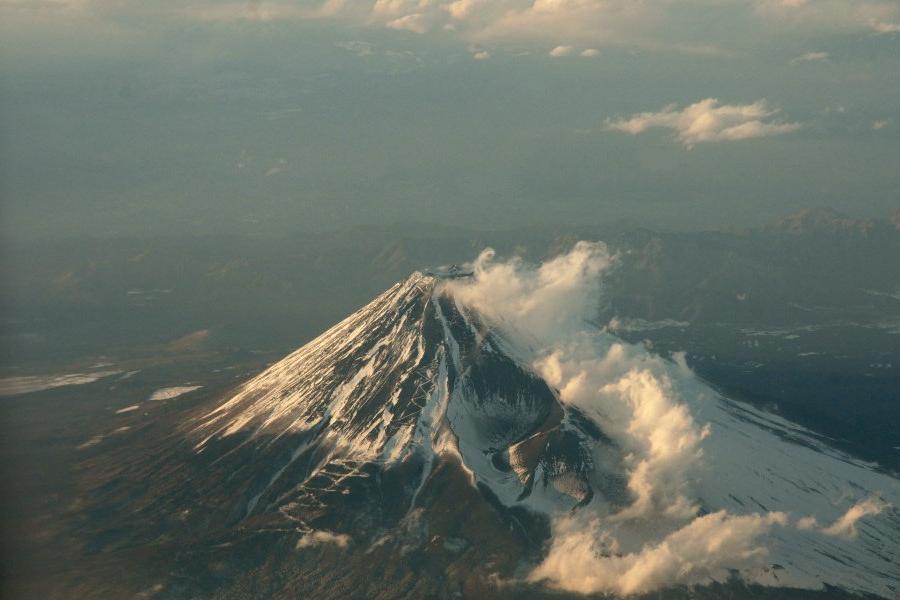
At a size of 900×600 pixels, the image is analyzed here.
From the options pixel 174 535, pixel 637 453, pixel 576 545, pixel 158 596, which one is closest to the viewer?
pixel 158 596

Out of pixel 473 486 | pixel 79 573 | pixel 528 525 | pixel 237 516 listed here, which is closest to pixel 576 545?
pixel 528 525

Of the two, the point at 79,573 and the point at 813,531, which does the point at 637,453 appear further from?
the point at 79,573

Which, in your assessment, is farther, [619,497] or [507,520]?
[619,497]

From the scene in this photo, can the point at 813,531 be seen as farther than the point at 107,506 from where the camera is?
No

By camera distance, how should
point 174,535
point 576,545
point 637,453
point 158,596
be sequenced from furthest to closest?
point 637,453 < point 174,535 < point 576,545 < point 158,596

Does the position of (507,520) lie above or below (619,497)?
below

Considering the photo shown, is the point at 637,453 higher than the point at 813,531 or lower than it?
higher

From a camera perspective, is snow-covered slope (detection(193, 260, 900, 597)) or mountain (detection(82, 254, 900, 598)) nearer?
mountain (detection(82, 254, 900, 598))

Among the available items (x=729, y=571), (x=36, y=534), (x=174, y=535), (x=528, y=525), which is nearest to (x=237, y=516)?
(x=174, y=535)

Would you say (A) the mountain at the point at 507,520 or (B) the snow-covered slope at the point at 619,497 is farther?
(B) the snow-covered slope at the point at 619,497
